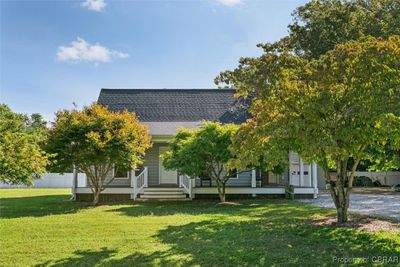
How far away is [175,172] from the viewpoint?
19.1 meters

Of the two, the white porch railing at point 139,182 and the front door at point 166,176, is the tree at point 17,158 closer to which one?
the white porch railing at point 139,182

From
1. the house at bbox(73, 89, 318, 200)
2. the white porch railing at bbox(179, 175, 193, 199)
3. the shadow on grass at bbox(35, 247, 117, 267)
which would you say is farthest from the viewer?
the house at bbox(73, 89, 318, 200)

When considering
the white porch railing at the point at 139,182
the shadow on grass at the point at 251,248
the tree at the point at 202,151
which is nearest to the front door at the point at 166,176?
the white porch railing at the point at 139,182

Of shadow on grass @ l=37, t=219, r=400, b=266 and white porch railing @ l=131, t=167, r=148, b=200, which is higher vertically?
white porch railing @ l=131, t=167, r=148, b=200

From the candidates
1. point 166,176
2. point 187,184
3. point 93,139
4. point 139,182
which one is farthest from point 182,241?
point 166,176

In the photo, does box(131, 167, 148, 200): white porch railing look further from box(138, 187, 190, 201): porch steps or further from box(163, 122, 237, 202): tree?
box(163, 122, 237, 202): tree

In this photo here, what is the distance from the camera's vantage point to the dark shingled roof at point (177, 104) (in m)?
21.1

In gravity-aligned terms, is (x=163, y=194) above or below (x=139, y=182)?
below

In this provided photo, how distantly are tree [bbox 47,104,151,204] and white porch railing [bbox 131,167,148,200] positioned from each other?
1.96 m

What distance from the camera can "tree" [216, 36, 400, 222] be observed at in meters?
6.89

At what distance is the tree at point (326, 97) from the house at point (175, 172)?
7.30 meters

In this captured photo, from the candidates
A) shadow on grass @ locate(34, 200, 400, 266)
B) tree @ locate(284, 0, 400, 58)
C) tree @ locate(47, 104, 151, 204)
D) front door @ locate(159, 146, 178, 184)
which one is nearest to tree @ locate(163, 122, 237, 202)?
tree @ locate(47, 104, 151, 204)

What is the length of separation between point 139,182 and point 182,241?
10.3 m

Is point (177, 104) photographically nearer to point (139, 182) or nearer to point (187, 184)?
point (187, 184)
